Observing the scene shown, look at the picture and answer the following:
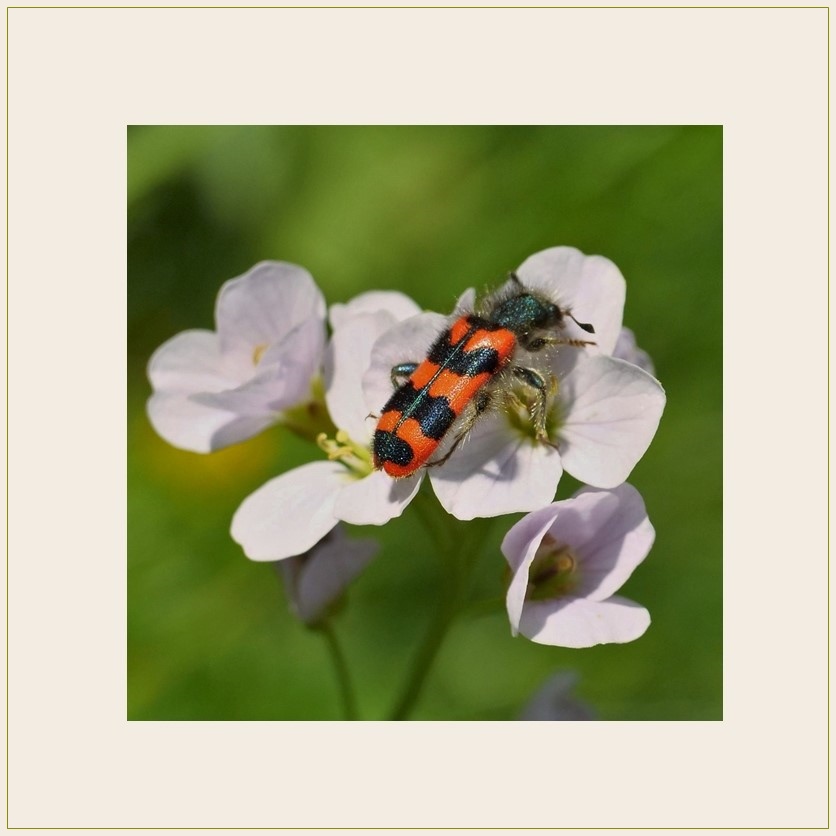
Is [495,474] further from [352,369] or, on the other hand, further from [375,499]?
[352,369]

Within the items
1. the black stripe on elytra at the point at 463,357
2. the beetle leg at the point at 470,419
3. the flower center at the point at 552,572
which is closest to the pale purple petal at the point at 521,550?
the flower center at the point at 552,572

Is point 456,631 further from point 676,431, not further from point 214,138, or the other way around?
point 214,138

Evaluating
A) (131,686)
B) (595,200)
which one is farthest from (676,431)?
(131,686)

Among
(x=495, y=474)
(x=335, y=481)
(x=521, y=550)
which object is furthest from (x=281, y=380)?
(x=521, y=550)

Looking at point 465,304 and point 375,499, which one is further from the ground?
point 465,304

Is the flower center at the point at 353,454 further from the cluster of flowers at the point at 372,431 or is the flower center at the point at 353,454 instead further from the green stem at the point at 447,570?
the green stem at the point at 447,570

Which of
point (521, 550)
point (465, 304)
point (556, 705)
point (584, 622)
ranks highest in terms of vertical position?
point (465, 304)
